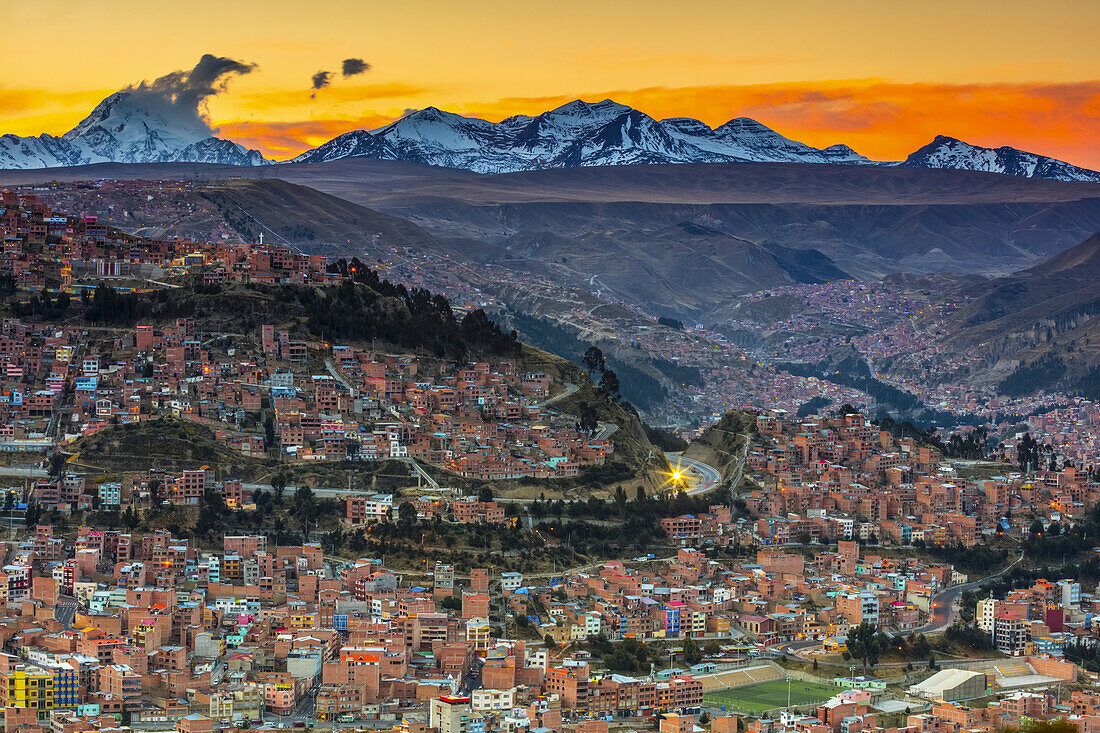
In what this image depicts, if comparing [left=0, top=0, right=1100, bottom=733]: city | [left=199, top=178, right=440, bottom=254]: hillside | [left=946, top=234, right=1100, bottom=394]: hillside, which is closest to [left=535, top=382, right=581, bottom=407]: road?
[left=0, top=0, right=1100, bottom=733]: city

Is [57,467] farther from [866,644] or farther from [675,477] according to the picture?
[866,644]

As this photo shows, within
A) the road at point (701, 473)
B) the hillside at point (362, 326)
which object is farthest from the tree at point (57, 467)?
the road at point (701, 473)

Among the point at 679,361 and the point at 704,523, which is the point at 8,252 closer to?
the point at 704,523

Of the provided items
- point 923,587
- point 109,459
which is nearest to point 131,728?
point 109,459

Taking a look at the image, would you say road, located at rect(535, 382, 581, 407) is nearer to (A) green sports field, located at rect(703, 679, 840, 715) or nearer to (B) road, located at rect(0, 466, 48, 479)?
(B) road, located at rect(0, 466, 48, 479)

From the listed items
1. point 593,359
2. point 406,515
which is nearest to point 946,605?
point 406,515

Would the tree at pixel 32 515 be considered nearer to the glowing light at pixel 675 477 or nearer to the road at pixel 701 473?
the glowing light at pixel 675 477
